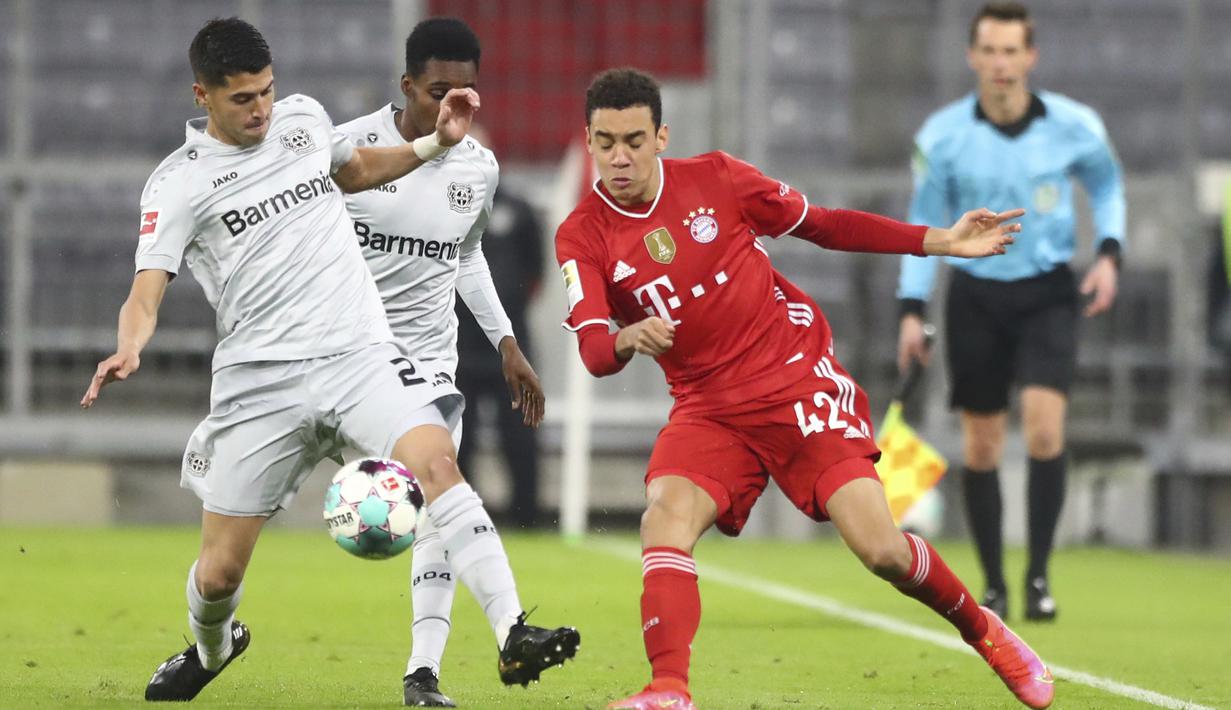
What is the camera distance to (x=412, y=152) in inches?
230

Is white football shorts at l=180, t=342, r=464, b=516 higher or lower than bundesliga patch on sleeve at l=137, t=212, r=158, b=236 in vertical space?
lower

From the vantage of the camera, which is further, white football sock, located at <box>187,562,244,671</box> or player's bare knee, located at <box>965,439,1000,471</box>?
player's bare knee, located at <box>965,439,1000,471</box>

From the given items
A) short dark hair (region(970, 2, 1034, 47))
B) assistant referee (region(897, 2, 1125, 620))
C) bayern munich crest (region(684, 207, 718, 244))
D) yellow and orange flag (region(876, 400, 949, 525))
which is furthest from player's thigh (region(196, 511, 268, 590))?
yellow and orange flag (region(876, 400, 949, 525))

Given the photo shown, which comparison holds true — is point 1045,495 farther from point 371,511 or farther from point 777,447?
point 371,511

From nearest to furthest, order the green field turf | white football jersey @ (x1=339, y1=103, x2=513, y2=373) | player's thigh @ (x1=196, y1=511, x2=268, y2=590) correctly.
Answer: player's thigh @ (x1=196, y1=511, x2=268, y2=590), the green field turf, white football jersey @ (x1=339, y1=103, x2=513, y2=373)

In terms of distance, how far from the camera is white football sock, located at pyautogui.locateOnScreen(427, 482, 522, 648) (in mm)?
5188

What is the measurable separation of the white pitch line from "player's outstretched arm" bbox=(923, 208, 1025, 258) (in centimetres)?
131

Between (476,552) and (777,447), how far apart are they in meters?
0.91

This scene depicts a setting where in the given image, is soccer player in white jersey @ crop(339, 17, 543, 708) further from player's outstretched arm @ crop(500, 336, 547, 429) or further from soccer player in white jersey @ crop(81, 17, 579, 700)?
soccer player in white jersey @ crop(81, 17, 579, 700)

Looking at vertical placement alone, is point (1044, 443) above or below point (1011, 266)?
below

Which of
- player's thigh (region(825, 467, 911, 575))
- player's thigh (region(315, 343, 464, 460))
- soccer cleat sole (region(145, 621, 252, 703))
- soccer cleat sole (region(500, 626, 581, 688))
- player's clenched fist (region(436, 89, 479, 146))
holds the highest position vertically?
player's clenched fist (region(436, 89, 479, 146))

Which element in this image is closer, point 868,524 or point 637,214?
point 868,524

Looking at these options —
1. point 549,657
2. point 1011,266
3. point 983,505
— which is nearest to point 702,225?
point 549,657

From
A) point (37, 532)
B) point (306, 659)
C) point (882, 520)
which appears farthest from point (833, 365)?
point (37, 532)
